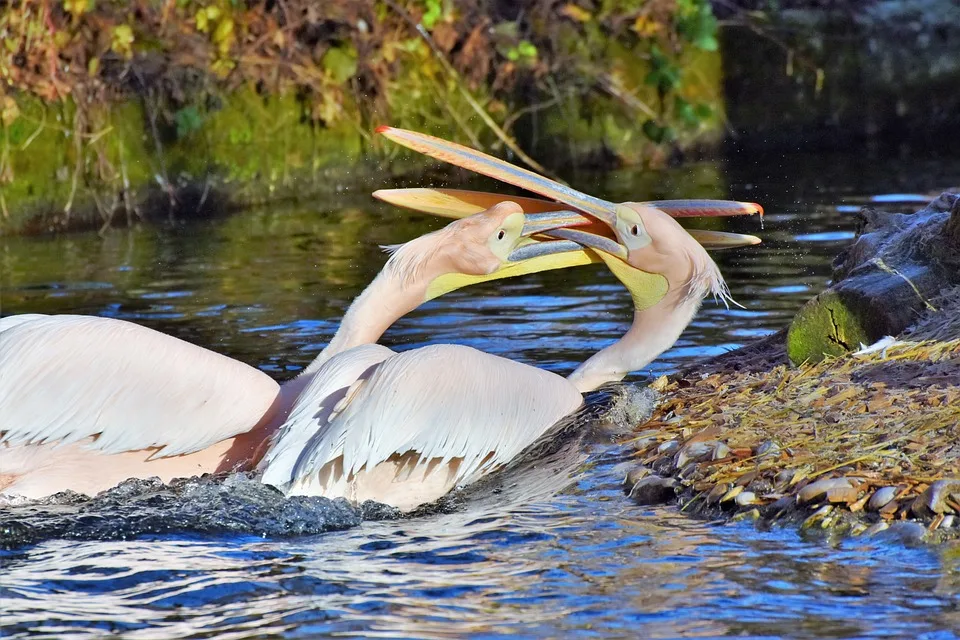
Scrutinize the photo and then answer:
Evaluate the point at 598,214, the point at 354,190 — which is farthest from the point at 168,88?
the point at 598,214

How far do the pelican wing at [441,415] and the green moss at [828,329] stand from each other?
A: 3.78 ft

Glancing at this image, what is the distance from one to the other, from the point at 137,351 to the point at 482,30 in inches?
293

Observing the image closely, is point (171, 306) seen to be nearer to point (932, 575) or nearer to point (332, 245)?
point (332, 245)

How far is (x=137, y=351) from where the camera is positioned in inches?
145

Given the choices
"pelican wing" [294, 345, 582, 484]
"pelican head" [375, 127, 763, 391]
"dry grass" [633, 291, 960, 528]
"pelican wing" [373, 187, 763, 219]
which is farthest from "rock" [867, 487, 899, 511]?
"pelican wing" [373, 187, 763, 219]

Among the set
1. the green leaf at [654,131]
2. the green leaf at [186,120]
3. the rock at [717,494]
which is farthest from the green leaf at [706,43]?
the rock at [717,494]

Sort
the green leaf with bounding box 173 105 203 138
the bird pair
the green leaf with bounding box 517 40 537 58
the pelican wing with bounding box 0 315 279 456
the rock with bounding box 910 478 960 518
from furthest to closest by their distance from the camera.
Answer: the green leaf with bounding box 517 40 537 58 < the green leaf with bounding box 173 105 203 138 < the pelican wing with bounding box 0 315 279 456 < the bird pair < the rock with bounding box 910 478 960 518

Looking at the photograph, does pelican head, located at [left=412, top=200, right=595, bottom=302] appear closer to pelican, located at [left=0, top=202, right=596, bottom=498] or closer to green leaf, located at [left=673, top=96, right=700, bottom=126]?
pelican, located at [left=0, top=202, right=596, bottom=498]

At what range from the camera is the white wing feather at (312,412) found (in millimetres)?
3471

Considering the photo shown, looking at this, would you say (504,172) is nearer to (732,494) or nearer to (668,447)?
(668,447)

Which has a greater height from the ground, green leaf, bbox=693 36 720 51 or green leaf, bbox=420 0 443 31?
green leaf, bbox=420 0 443 31

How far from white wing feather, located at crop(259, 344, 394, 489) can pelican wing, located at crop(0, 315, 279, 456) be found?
23 centimetres

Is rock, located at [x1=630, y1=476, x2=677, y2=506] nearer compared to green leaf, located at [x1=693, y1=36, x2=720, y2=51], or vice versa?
rock, located at [x1=630, y1=476, x2=677, y2=506]

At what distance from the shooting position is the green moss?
15.4 ft
